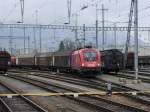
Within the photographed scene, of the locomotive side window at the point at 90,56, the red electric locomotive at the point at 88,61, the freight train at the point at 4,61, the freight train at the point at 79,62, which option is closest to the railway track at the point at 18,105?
the red electric locomotive at the point at 88,61

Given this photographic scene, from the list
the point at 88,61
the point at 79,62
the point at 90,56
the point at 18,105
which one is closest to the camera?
the point at 18,105

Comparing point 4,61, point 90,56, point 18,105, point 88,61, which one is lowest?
point 18,105

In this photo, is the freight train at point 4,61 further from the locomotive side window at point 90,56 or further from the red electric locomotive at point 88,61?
the locomotive side window at point 90,56

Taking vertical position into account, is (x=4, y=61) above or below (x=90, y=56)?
below

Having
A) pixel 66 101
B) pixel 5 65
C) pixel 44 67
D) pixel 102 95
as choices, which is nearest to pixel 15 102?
pixel 66 101

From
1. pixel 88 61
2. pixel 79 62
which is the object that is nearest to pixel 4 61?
pixel 79 62

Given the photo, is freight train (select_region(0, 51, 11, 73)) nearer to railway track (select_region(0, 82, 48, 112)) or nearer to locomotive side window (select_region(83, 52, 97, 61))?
locomotive side window (select_region(83, 52, 97, 61))

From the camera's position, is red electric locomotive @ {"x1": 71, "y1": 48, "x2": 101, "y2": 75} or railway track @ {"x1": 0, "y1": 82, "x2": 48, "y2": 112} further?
red electric locomotive @ {"x1": 71, "y1": 48, "x2": 101, "y2": 75}

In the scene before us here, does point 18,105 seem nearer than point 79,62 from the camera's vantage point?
Yes

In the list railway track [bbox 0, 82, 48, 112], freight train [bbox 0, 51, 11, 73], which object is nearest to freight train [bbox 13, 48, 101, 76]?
freight train [bbox 0, 51, 11, 73]

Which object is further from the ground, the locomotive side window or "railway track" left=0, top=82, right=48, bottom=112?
the locomotive side window

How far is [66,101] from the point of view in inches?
839

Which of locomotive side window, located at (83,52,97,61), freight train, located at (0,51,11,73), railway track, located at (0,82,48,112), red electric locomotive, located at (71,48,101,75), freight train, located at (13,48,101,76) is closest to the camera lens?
railway track, located at (0,82,48,112)

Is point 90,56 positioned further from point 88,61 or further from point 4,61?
point 4,61
